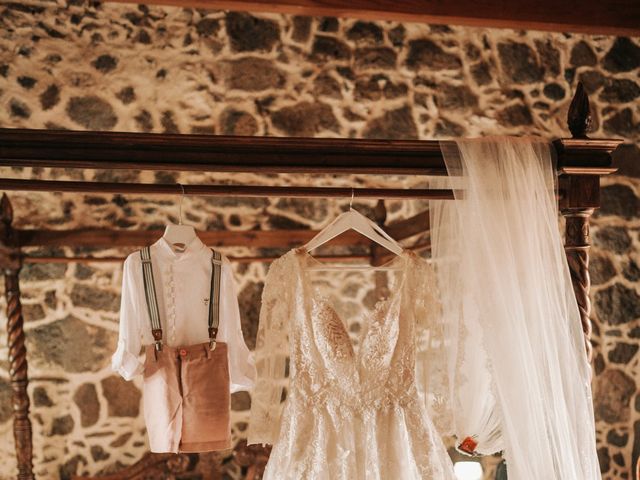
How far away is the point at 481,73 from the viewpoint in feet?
13.4

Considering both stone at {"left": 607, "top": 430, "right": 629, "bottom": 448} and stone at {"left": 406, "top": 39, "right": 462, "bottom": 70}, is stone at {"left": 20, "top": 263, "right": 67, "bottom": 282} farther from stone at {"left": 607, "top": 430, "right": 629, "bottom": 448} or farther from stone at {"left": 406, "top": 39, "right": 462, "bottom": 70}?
stone at {"left": 607, "top": 430, "right": 629, "bottom": 448}

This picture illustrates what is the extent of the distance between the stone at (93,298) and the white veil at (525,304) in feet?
7.40

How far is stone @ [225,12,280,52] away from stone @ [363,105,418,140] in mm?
769

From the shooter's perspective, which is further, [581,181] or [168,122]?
[168,122]

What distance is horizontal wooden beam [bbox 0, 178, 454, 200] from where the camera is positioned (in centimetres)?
175

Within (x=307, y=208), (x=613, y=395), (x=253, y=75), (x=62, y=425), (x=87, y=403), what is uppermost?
(x=253, y=75)

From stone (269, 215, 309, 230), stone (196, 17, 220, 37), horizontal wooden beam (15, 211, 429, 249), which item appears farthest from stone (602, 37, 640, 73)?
stone (196, 17, 220, 37)

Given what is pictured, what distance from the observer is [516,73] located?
4121mm

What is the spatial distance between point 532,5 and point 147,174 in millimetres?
2454

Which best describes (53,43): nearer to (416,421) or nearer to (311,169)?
(311,169)

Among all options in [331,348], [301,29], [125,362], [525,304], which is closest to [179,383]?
[125,362]

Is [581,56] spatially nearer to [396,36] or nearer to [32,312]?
[396,36]

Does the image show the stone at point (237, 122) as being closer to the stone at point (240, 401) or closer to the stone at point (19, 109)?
the stone at point (19, 109)

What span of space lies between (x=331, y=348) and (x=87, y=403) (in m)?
2.08
